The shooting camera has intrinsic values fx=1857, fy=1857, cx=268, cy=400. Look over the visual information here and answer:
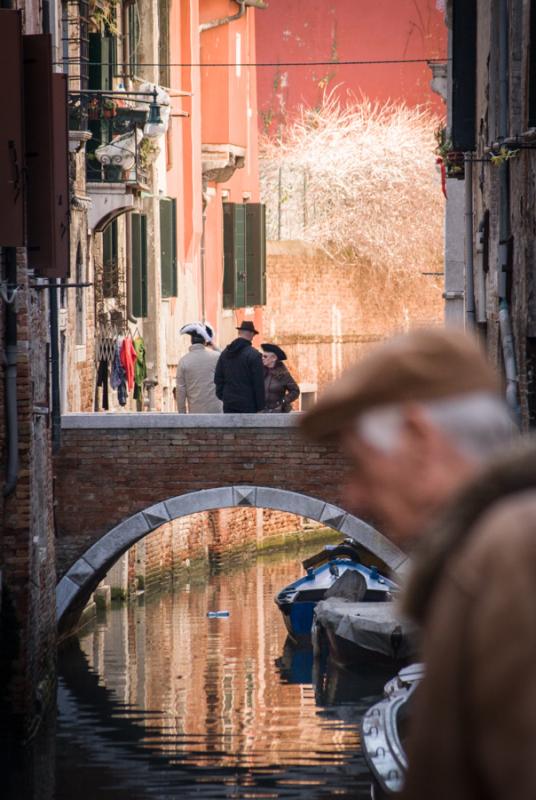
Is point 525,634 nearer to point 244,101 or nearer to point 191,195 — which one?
point 191,195

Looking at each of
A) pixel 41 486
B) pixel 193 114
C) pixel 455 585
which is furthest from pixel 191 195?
pixel 455 585

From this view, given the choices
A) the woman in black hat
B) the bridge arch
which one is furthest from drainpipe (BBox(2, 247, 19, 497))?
the woman in black hat

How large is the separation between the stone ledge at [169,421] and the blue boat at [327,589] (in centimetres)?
341

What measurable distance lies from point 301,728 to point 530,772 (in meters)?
11.9

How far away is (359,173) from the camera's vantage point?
30688 mm

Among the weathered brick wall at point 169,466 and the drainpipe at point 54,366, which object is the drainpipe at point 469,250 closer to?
the weathered brick wall at point 169,466

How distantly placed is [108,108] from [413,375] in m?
15.3

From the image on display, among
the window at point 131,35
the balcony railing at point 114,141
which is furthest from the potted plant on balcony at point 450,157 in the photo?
the window at point 131,35

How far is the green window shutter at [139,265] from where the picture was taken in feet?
63.5

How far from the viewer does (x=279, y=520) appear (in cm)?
2469

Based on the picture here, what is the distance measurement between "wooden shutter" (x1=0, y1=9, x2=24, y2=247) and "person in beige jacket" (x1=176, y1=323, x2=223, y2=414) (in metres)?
4.88

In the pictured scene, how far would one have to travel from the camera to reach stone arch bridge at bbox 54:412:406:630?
14.6m

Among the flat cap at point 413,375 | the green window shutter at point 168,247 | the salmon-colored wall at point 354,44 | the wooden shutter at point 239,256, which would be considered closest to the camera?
the flat cap at point 413,375

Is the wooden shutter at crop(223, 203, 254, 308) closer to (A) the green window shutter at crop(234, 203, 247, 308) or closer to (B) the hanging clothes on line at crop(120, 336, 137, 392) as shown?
(A) the green window shutter at crop(234, 203, 247, 308)
